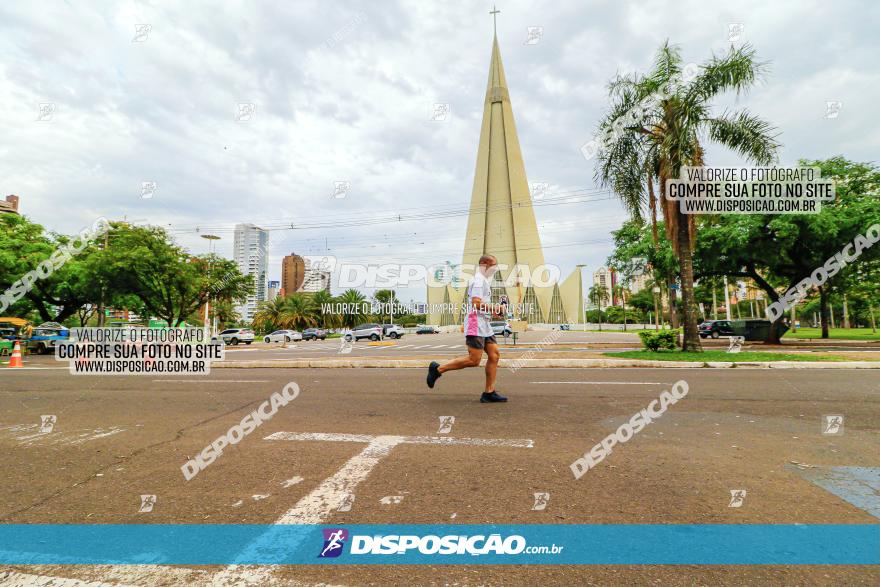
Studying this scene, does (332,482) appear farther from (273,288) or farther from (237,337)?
(273,288)

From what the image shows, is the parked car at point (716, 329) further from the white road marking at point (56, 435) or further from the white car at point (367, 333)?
the white road marking at point (56, 435)

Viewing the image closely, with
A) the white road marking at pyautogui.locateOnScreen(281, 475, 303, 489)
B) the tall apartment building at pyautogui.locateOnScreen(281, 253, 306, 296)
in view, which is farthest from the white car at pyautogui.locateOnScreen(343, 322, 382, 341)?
the tall apartment building at pyautogui.locateOnScreen(281, 253, 306, 296)

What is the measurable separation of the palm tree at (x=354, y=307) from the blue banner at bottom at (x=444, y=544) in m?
64.4

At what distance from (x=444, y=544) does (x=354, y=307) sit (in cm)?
6591

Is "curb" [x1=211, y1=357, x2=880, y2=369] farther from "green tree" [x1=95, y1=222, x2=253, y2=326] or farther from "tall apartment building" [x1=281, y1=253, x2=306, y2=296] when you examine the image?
"tall apartment building" [x1=281, y1=253, x2=306, y2=296]

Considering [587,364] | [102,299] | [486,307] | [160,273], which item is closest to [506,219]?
[160,273]

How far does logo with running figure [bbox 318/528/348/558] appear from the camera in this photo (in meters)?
2.14

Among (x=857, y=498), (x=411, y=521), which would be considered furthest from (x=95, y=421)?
(x=857, y=498)

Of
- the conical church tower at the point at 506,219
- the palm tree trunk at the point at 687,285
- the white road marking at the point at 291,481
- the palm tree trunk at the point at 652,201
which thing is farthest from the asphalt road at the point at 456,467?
the conical church tower at the point at 506,219

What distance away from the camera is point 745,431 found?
4.38m

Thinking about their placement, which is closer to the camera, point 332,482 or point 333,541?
point 333,541

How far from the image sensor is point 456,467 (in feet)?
10.8

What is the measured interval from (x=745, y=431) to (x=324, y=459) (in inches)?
161

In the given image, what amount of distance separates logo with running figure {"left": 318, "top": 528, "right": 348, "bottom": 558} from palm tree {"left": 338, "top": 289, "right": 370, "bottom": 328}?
64.6 metres
